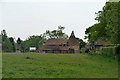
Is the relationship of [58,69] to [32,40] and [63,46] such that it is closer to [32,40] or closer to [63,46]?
[63,46]

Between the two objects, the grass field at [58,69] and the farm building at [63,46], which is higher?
the farm building at [63,46]

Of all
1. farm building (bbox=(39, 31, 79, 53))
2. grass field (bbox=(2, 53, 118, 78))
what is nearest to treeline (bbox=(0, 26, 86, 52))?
farm building (bbox=(39, 31, 79, 53))

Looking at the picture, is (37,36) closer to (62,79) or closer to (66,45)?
(66,45)

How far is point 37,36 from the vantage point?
140 m

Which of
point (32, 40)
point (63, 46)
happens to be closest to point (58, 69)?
point (63, 46)

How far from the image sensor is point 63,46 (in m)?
91.9

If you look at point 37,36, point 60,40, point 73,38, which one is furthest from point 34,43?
point 73,38

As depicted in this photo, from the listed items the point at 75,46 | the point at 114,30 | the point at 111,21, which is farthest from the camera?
the point at 75,46

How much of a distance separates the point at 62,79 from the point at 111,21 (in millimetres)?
19717

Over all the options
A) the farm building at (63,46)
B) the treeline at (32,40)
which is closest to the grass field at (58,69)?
the farm building at (63,46)

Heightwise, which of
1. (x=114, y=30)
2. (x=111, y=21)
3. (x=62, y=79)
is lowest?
(x=62, y=79)

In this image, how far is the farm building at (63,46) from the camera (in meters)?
88.8

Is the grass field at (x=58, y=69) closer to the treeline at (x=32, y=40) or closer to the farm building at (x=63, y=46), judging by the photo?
the farm building at (x=63, y=46)

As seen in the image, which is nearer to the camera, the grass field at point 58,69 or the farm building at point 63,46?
the grass field at point 58,69
